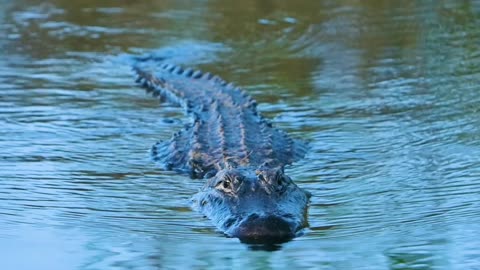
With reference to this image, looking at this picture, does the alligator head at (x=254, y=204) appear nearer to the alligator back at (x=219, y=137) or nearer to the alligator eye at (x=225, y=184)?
the alligator eye at (x=225, y=184)

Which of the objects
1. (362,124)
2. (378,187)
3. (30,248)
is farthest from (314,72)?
(30,248)

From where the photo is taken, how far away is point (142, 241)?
6.64 metres

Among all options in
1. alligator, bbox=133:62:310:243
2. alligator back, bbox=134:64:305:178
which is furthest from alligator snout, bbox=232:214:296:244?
alligator back, bbox=134:64:305:178

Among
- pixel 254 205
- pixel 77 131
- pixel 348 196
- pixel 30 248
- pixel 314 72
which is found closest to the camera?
pixel 30 248

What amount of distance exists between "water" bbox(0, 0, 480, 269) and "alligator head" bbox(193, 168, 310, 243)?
0.10 metres

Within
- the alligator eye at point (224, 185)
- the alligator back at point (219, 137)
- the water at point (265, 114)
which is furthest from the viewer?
the alligator back at point (219, 137)

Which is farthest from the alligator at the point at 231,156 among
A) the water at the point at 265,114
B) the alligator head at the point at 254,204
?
the water at the point at 265,114

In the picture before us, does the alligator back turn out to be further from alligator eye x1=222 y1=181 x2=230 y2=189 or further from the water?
alligator eye x1=222 y1=181 x2=230 y2=189

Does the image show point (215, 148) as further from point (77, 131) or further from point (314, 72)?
point (314, 72)

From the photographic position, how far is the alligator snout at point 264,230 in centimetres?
660

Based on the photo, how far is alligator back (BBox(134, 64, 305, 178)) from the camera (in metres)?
8.59

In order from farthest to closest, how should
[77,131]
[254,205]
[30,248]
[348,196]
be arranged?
[77,131]
[348,196]
[254,205]
[30,248]

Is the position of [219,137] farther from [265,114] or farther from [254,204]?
[254,204]

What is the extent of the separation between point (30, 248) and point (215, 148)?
258cm
